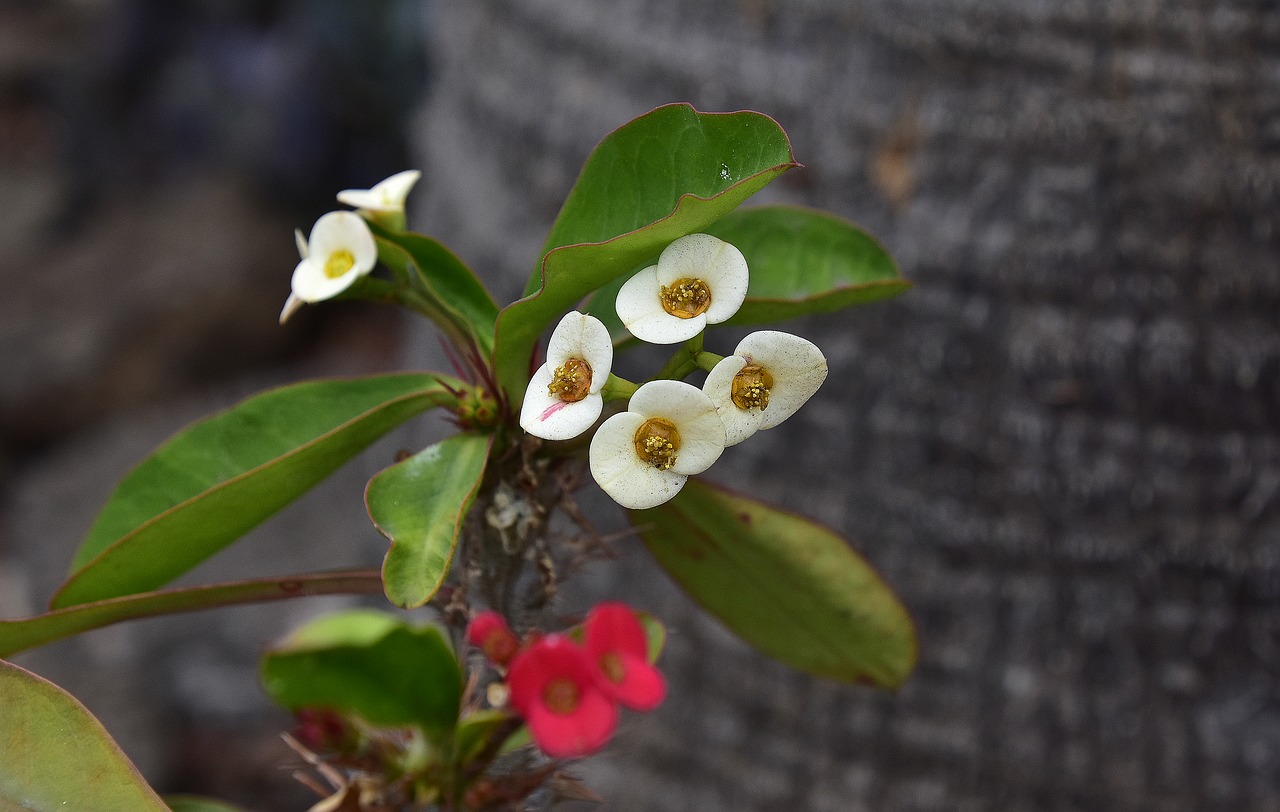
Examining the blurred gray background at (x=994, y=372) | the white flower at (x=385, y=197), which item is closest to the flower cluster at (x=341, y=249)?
the white flower at (x=385, y=197)

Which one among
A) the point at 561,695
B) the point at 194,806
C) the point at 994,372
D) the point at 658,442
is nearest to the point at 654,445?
the point at 658,442

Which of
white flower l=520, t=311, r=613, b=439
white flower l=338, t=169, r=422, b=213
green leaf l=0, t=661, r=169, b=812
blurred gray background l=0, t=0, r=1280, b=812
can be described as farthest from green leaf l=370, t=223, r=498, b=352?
blurred gray background l=0, t=0, r=1280, b=812

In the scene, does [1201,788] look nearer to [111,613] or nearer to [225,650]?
[111,613]

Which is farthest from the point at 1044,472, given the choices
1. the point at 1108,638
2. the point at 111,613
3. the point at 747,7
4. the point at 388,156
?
the point at 388,156

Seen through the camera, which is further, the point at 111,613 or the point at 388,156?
the point at 388,156

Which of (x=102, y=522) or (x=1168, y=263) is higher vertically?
(x=1168, y=263)

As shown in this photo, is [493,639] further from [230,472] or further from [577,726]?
[230,472]
